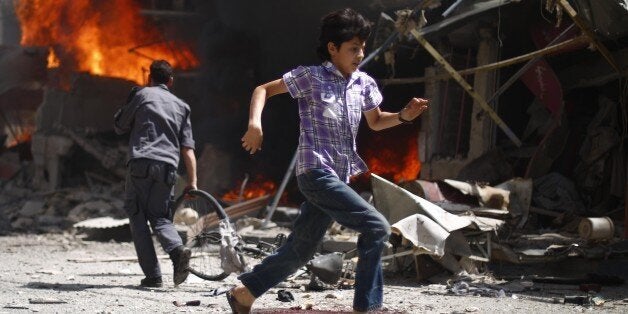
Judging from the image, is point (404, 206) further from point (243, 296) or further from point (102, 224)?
point (102, 224)

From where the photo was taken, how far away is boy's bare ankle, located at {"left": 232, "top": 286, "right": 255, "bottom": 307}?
5512mm

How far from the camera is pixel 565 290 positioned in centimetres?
778

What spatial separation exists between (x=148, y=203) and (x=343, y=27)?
3146 millimetres

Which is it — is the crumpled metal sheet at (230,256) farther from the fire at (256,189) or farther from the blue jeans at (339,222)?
the fire at (256,189)

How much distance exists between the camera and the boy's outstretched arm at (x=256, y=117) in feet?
16.3

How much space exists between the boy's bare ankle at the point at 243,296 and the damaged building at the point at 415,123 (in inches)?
103

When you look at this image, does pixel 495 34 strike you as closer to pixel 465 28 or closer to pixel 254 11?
pixel 465 28

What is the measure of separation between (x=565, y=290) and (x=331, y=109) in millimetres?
3487

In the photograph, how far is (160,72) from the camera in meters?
8.23

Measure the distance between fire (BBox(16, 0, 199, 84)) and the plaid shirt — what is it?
15580mm

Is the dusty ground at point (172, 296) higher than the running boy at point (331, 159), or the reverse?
the running boy at point (331, 159)

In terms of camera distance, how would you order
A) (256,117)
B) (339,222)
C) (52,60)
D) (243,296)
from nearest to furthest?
(256,117), (339,222), (243,296), (52,60)

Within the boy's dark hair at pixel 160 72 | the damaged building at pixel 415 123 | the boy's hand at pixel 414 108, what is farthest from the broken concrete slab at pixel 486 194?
the boy's hand at pixel 414 108

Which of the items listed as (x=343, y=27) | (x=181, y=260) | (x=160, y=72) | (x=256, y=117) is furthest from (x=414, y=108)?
(x=160, y=72)
